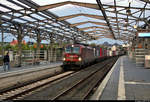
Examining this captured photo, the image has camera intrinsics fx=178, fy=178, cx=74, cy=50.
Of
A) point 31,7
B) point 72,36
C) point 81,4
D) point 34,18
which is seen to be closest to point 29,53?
point 34,18

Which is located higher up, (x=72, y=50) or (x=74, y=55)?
(x=72, y=50)

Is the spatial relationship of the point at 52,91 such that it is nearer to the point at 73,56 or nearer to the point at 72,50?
the point at 73,56

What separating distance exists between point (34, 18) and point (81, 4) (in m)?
6.35

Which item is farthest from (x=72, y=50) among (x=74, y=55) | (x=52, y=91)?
(x=52, y=91)

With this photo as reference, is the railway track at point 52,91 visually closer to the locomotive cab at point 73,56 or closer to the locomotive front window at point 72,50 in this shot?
the locomotive cab at point 73,56

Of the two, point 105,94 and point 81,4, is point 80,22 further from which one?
point 105,94

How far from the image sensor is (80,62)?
18.8 metres

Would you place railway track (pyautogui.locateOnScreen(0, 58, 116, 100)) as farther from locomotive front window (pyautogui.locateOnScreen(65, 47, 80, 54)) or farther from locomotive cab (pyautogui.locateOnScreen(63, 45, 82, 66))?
locomotive front window (pyautogui.locateOnScreen(65, 47, 80, 54))

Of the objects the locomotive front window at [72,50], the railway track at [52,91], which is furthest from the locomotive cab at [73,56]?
the railway track at [52,91]

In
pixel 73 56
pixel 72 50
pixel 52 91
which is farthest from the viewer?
pixel 72 50

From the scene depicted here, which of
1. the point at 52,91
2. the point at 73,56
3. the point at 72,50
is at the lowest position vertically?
the point at 52,91

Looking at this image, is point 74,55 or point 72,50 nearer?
point 74,55

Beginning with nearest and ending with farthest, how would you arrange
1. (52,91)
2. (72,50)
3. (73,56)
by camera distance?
(52,91) → (73,56) → (72,50)

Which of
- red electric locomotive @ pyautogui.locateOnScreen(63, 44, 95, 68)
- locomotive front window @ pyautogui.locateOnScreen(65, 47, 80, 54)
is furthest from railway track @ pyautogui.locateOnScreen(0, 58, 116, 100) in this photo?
locomotive front window @ pyautogui.locateOnScreen(65, 47, 80, 54)
